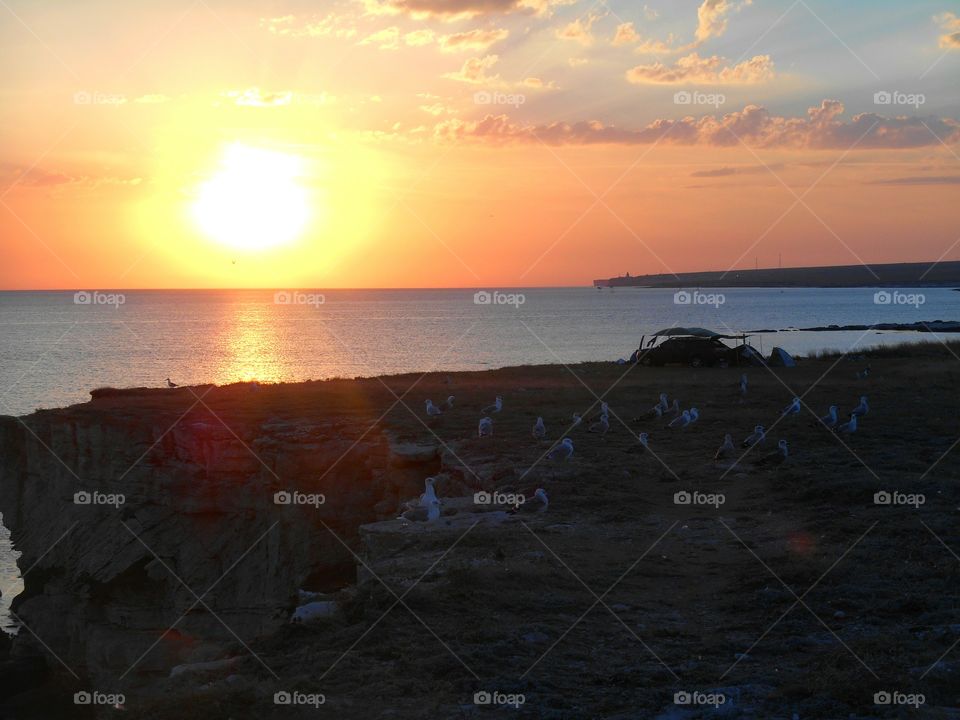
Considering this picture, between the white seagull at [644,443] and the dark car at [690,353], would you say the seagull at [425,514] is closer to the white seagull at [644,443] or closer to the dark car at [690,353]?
the white seagull at [644,443]

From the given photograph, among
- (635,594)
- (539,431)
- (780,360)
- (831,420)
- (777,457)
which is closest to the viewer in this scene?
(635,594)

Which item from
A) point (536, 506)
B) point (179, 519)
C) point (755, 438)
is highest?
point (755, 438)

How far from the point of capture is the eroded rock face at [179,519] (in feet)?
76.3

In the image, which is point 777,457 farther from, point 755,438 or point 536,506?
point 536,506

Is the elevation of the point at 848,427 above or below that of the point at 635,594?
above

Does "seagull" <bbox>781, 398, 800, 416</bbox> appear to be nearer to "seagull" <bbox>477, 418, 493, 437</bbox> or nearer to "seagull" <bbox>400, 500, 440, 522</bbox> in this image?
"seagull" <bbox>477, 418, 493, 437</bbox>

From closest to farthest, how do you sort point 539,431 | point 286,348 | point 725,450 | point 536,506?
point 536,506, point 725,450, point 539,431, point 286,348

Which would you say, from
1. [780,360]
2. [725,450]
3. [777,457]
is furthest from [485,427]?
[780,360]

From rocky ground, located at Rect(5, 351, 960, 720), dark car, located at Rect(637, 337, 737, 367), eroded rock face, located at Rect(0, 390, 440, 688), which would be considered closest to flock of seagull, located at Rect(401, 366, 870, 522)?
rocky ground, located at Rect(5, 351, 960, 720)

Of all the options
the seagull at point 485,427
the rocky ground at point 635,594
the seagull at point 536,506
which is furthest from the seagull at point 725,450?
the seagull at point 536,506

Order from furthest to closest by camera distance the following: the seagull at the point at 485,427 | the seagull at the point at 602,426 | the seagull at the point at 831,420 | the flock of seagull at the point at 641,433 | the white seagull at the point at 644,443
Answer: the seagull at the point at 602,426 < the seagull at the point at 831,420 < the seagull at the point at 485,427 < the white seagull at the point at 644,443 < the flock of seagull at the point at 641,433

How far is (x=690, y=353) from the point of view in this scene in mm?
44219

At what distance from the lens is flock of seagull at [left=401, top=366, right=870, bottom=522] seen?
16609 mm

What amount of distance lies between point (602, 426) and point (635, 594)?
40.8 feet
